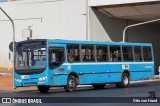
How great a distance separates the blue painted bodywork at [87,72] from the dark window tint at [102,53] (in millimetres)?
246

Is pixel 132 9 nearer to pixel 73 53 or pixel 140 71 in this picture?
pixel 140 71

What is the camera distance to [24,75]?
2433cm

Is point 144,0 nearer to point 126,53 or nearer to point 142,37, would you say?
point 142,37

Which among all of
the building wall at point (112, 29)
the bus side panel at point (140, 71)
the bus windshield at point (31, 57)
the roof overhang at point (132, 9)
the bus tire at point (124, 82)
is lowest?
the bus tire at point (124, 82)

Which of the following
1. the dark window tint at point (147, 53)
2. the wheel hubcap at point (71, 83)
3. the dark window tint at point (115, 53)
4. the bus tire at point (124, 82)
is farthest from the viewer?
the dark window tint at point (147, 53)

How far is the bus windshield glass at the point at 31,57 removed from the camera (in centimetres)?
2411

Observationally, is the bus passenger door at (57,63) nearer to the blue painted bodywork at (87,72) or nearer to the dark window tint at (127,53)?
the blue painted bodywork at (87,72)

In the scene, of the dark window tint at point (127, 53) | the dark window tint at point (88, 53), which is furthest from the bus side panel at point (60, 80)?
the dark window tint at point (127, 53)

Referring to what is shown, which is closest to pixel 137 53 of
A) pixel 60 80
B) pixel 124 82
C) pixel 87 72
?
pixel 124 82

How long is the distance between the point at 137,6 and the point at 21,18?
1437cm

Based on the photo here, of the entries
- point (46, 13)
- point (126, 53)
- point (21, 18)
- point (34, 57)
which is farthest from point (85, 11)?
point (34, 57)

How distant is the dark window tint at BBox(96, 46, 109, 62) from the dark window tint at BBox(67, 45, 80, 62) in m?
1.87

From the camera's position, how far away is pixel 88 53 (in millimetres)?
26953

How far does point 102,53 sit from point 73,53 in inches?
110
